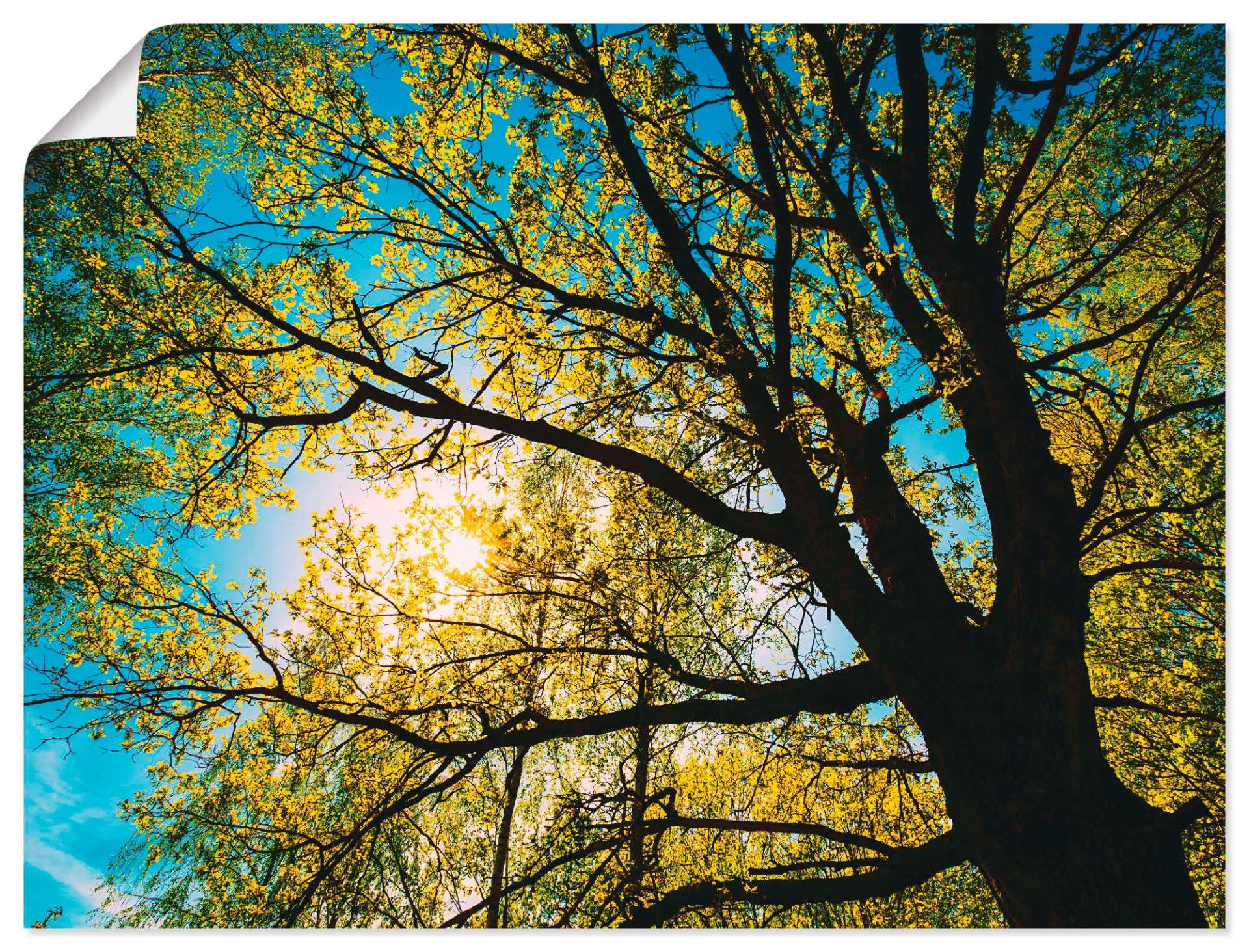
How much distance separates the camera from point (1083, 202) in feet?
10.0

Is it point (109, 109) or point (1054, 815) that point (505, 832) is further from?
point (109, 109)

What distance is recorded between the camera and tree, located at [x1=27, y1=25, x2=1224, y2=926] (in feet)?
6.24

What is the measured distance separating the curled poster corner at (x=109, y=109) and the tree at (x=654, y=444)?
8 cm

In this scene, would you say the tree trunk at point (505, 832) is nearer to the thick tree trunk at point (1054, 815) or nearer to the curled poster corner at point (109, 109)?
the thick tree trunk at point (1054, 815)

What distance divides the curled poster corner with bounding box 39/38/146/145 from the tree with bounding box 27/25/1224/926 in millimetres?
77

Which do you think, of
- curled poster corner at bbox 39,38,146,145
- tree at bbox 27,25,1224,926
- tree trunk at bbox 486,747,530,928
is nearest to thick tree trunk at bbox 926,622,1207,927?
tree at bbox 27,25,1224,926

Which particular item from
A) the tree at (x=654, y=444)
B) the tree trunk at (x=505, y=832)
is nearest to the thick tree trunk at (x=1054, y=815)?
the tree at (x=654, y=444)

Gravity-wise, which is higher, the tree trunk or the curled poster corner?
the curled poster corner

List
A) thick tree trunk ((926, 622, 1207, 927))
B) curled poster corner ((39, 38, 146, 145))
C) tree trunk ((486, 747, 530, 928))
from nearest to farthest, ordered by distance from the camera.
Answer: thick tree trunk ((926, 622, 1207, 927))
curled poster corner ((39, 38, 146, 145))
tree trunk ((486, 747, 530, 928))

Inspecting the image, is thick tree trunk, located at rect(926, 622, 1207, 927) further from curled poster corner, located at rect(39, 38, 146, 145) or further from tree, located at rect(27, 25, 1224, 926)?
curled poster corner, located at rect(39, 38, 146, 145)

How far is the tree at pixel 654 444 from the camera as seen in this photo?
1.90 meters

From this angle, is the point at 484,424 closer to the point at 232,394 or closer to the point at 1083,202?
the point at 232,394

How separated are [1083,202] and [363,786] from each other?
4.91 metres
